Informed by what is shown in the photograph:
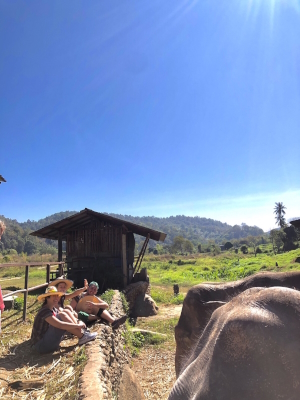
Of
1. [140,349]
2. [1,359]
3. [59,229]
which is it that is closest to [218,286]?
[1,359]

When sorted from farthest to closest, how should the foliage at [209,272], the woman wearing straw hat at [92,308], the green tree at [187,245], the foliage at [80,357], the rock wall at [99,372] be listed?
the green tree at [187,245] < the foliage at [209,272] < the woman wearing straw hat at [92,308] < the foliage at [80,357] < the rock wall at [99,372]

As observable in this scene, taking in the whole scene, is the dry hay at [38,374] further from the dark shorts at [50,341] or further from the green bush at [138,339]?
the green bush at [138,339]

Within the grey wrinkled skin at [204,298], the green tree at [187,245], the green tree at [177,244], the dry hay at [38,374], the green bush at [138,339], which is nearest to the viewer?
the dry hay at [38,374]

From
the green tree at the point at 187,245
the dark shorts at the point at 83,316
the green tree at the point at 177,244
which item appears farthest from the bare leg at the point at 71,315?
the green tree at the point at 187,245

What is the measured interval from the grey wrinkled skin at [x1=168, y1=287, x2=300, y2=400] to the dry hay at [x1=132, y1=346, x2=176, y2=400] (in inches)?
183

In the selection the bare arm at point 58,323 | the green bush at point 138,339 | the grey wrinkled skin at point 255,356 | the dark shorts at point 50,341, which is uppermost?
the grey wrinkled skin at point 255,356

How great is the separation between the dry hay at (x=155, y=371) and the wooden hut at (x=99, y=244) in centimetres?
473

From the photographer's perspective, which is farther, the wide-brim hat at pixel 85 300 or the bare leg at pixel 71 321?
the wide-brim hat at pixel 85 300

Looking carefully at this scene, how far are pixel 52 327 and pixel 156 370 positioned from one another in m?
3.37

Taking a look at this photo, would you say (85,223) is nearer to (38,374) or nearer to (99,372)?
(38,374)

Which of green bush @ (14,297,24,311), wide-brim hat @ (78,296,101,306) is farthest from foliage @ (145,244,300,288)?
wide-brim hat @ (78,296,101,306)

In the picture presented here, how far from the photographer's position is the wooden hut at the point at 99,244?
12352 mm

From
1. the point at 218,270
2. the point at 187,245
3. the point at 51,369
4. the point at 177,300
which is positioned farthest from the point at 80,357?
the point at 187,245

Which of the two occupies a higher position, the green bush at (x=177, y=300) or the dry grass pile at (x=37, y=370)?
the dry grass pile at (x=37, y=370)
